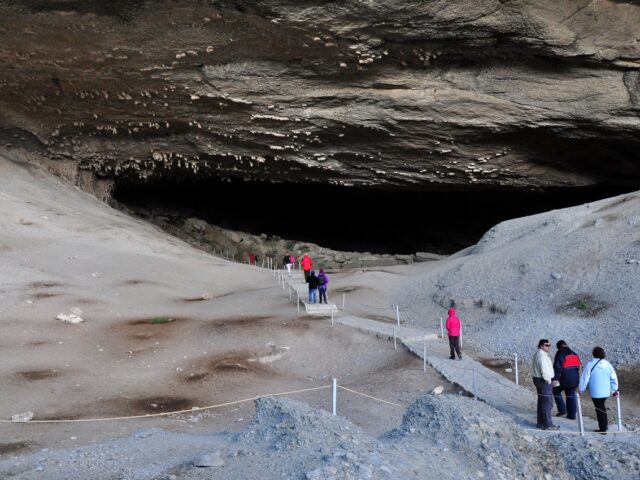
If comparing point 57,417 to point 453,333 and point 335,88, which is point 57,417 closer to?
point 453,333

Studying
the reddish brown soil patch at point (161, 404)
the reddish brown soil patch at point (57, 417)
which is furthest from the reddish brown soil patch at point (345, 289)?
the reddish brown soil patch at point (57, 417)

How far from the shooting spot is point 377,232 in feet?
149

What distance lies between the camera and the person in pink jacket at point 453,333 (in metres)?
14.6

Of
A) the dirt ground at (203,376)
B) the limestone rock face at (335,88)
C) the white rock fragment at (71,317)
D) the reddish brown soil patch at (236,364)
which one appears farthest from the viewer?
the limestone rock face at (335,88)

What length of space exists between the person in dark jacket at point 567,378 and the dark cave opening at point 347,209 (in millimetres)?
27312

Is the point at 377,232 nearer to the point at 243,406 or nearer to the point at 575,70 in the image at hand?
the point at 575,70

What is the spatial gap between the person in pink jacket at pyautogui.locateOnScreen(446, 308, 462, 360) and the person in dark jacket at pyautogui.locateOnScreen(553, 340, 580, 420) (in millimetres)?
3437

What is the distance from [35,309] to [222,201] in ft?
82.3

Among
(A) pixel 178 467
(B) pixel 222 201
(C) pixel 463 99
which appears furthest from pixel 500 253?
(B) pixel 222 201

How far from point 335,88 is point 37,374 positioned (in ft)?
53.4

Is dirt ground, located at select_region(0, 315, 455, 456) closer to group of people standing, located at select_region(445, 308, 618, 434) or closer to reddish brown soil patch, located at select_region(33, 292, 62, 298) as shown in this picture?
group of people standing, located at select_region(445, 308, 618, 434)

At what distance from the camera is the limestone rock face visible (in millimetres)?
22547

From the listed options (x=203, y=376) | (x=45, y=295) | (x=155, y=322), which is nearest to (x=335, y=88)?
(x=155, y=322)

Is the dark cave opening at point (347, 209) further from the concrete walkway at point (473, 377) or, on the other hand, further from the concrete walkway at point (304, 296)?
the concrete walkway at point (473, 377)
